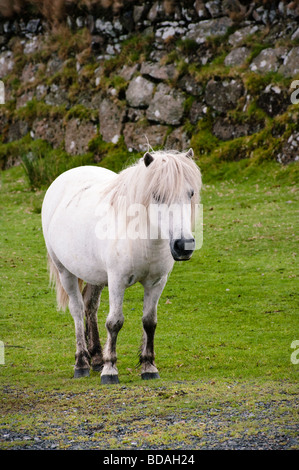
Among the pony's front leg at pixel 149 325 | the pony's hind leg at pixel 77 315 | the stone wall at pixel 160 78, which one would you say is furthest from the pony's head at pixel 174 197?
the stone wall at pixel 160 78

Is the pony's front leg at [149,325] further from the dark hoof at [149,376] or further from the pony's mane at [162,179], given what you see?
the pony's mane at [162,179]

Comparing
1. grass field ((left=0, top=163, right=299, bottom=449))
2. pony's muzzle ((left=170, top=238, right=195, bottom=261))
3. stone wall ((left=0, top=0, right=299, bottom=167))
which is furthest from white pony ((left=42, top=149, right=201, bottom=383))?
stone wall ((left=0, top=0, right=299, bottom=167))

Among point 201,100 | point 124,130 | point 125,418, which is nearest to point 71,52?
point 124,130

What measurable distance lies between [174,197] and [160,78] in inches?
554

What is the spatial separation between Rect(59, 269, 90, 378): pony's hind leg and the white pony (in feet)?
0.04

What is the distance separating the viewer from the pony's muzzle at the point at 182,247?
5.20m

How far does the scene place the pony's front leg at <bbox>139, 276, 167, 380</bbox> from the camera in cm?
624

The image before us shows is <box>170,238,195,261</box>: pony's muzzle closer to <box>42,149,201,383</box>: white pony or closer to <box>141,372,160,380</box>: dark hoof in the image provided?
<box>42,149,201,383</box>: white pony

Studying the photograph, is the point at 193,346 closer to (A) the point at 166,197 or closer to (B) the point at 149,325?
(B) the point at 149,325

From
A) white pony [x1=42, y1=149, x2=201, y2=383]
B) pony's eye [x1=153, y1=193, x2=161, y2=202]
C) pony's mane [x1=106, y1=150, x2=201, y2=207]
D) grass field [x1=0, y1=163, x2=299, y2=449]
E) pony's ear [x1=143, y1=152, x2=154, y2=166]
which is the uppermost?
pony's ear [x1=143, y1=152, x2=154, y2=166]

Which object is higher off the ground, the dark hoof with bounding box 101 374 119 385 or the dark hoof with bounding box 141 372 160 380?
the dark hoof with bounding box 101 374 119 385

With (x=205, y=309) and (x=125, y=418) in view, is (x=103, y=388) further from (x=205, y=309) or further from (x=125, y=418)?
(x=205, y=309)

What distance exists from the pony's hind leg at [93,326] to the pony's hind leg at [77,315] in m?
0.14

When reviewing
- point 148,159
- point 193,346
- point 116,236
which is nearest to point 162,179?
point 148,159
